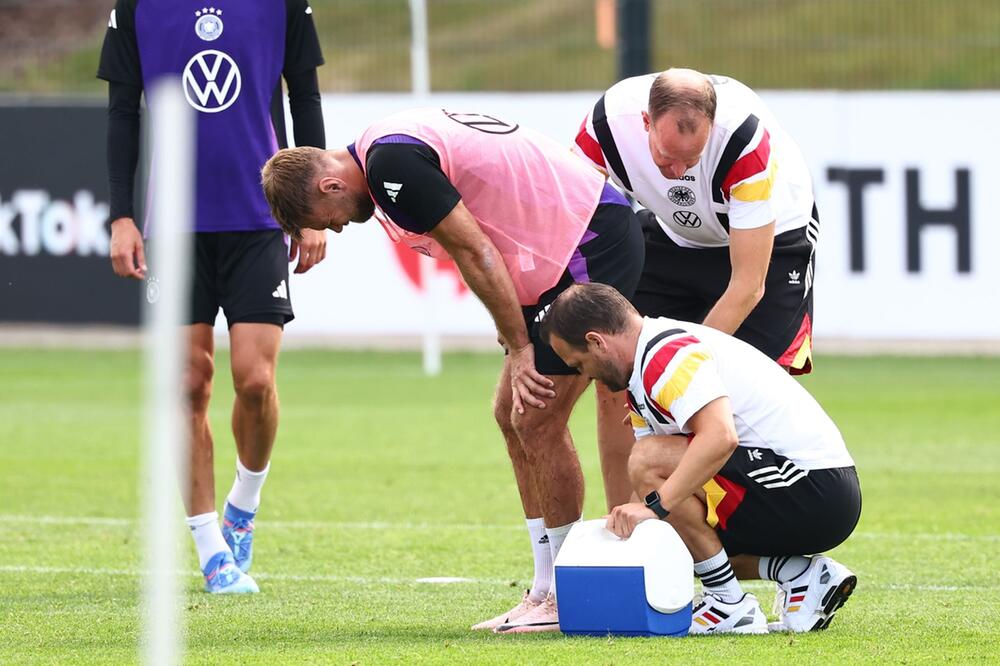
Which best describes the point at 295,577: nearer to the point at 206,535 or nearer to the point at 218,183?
the point at 206,535

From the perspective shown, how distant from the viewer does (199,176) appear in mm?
6789

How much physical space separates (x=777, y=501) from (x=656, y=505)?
1.37ft

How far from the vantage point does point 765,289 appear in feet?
21.9

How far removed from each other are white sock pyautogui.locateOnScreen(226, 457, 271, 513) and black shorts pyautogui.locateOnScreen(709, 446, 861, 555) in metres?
2.14

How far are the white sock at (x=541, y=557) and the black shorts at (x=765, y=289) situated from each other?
115 cm

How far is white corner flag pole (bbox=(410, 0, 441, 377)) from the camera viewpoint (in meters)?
16.2

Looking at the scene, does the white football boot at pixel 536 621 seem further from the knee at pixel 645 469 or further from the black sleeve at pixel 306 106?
the black sleeve at pixel 306 106

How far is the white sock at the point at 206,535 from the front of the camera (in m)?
6.63

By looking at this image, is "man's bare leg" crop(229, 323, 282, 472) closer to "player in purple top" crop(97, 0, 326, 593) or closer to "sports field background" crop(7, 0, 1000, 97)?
"player in purple top" crop(97, 0, 326, 593)

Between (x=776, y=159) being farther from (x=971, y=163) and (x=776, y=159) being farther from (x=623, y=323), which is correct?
(x=971, y=163)

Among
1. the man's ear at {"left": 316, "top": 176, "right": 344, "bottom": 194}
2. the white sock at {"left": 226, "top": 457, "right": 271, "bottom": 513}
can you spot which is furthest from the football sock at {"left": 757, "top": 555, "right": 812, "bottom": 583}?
the white sock at {"left": 226, "top": 457, "right": 271, "bottom": 513}

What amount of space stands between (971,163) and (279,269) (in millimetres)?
10906

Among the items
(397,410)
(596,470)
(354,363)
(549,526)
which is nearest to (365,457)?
(596,470)

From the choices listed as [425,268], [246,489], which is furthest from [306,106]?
[425,268]
